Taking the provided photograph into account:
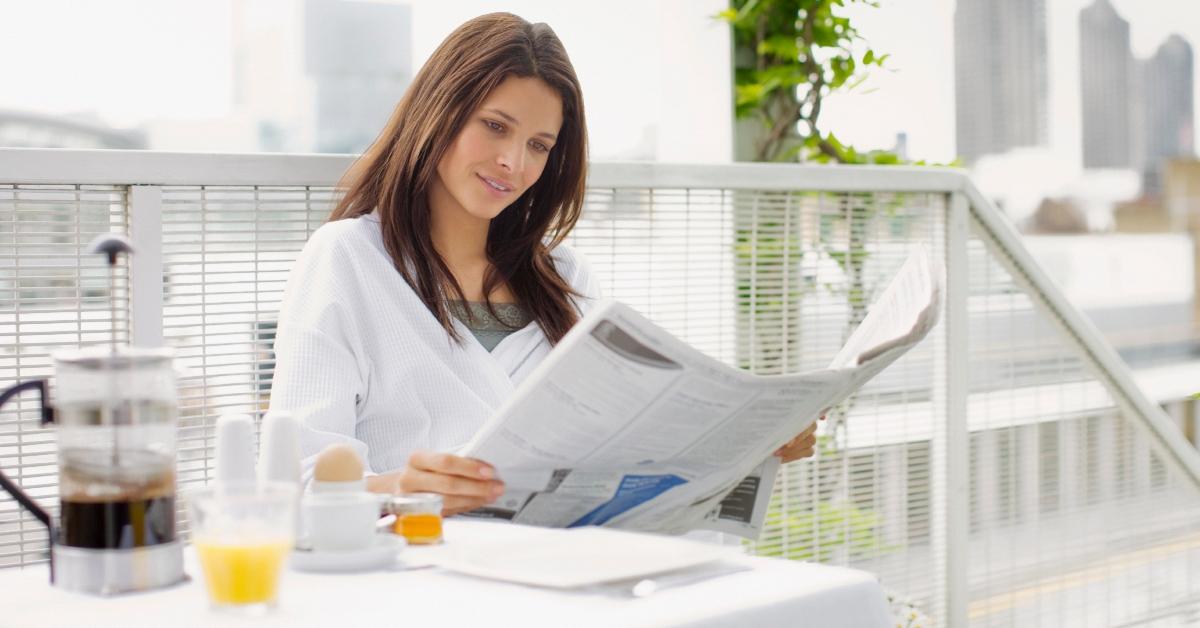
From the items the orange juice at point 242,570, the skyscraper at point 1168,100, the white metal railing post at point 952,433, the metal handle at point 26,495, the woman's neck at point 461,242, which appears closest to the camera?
the orange juice at point 242,570

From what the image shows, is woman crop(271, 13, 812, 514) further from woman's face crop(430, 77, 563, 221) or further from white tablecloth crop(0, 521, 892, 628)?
white tablecloth crop(0, 521, 892, 628)

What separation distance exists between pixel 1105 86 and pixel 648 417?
14.9 ft

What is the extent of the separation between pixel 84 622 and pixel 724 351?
66.8 inches

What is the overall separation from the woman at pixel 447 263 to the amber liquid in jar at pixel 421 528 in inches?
10.1

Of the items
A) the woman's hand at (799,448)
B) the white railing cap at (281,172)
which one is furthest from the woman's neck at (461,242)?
the woman's hand at (799,448)

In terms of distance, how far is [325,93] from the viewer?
29.8 ft

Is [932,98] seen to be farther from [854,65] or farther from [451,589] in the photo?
[451,589]

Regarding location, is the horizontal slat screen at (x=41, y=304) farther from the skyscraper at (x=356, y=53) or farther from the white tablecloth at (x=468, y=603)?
the skyscraper at (x=356, y=53)

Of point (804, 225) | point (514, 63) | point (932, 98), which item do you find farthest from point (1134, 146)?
point (514, 63)

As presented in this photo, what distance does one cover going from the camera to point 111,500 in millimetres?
927

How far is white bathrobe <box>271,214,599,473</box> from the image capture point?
4.96 feet

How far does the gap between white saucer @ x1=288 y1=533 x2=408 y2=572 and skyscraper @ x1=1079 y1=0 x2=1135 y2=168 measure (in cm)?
418

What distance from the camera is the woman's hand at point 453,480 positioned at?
1157mm

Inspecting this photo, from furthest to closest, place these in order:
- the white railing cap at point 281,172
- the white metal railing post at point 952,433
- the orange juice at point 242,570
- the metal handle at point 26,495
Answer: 1. the white metal railing post at point 952,433
2. the white railing cap at point 281,172
3. the metal handle at point 26,495
4. the orange juice at point 242,570
